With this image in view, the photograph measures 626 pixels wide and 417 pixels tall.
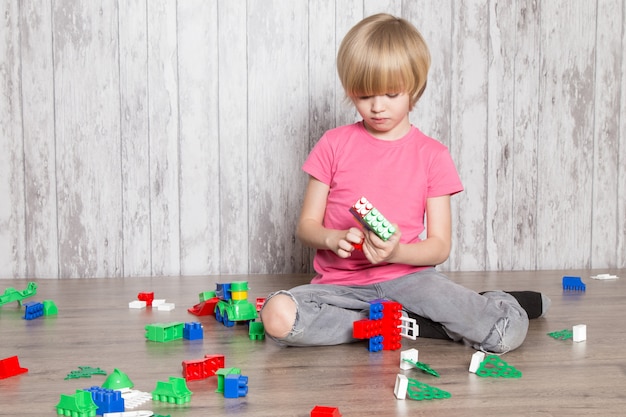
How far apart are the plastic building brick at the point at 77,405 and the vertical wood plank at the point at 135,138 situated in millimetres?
1134

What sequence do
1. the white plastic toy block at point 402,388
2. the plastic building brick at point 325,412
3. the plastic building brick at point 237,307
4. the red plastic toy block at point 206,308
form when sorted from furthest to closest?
1. the red plastic toy block at point 206,308
2. the plastic building brick at point 237,307
3. the white plastic toy block at point 402,388
4. the plastic building brick at point 325,412

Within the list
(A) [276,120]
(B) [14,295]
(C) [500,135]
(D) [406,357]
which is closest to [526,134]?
(C) [500,135]

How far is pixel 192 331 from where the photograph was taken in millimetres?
1379

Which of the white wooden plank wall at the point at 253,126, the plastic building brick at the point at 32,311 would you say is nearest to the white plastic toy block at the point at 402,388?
the plastic building brick at the point at 32,311

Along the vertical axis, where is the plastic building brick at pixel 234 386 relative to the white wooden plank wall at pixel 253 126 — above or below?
below

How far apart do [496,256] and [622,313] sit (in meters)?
0.63

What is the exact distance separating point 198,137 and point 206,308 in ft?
2.12

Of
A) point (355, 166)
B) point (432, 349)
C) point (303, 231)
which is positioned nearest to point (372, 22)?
point (355, 166)

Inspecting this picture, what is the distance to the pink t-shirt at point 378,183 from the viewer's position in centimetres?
148

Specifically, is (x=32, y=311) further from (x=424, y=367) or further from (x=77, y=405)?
(x=424, y=367)

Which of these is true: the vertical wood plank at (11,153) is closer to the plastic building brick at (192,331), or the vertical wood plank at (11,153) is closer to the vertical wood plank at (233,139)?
the vertical wood plank at (233,139)

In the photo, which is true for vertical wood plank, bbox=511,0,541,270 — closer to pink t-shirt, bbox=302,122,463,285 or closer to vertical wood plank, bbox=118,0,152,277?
pink t-shirt, bbox=302,122,463,285

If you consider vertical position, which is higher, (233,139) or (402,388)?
(233,139)

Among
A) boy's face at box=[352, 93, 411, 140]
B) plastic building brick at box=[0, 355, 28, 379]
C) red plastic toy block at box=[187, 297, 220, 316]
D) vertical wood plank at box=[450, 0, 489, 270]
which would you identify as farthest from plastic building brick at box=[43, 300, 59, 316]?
vertical wood plank at box=[450, 0, 489, 270]
